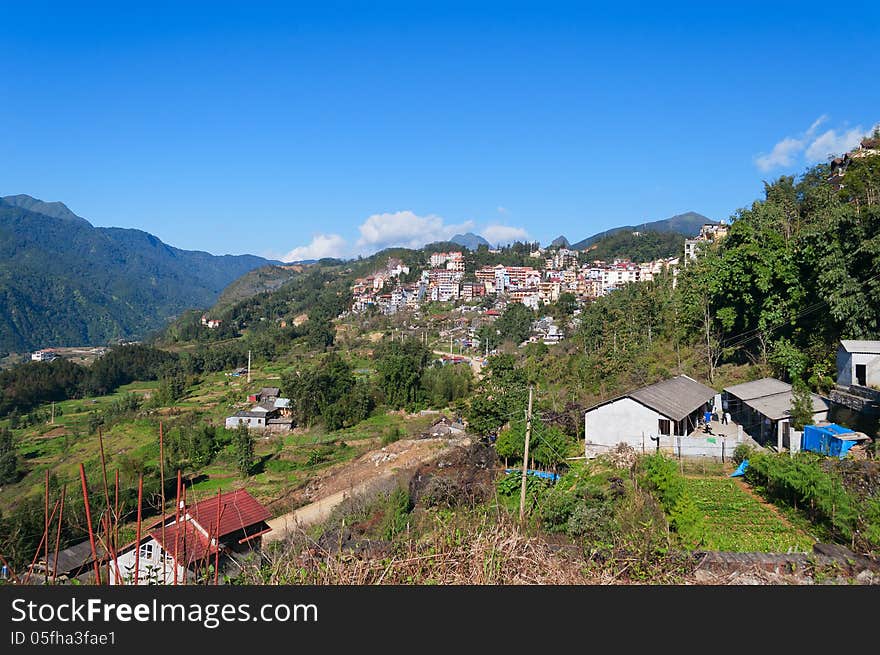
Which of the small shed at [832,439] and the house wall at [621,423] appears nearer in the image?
the small shed at [832,439]

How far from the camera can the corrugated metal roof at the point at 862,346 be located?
453 inches

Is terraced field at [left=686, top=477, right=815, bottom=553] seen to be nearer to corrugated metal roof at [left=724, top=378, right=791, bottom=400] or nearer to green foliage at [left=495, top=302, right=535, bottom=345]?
corrugated metal roof at [left=724, top=378, right=791, bottom=400]

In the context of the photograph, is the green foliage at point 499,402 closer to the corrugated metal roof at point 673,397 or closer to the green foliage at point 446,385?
the corrugated metal roof at point 673,397

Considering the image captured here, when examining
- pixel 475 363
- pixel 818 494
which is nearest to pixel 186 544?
pixel 818 494

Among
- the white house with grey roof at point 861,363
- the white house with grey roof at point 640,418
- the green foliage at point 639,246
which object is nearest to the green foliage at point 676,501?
the white house with grey roof at point 640,418

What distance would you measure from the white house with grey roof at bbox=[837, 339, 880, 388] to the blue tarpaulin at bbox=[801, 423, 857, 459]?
1.23 meters

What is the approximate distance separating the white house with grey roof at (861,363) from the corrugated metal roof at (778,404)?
651mm

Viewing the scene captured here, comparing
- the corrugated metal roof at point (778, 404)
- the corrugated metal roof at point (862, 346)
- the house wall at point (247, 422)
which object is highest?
the corrugated metal roof at point (862, 346)

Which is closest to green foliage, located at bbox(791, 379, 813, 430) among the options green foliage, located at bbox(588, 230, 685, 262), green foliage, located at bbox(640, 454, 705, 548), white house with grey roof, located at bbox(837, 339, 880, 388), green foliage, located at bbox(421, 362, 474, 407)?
white house with grey roof, located at bbox(837, 339, 880, 388)

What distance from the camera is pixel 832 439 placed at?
10.6 metres

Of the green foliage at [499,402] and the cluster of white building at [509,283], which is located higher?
the cluster of white building at [509,283]

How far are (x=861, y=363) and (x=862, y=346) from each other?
1.20 feet

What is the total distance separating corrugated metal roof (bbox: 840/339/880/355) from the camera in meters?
11.5

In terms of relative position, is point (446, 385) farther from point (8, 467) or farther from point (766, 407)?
point (8, 467)
